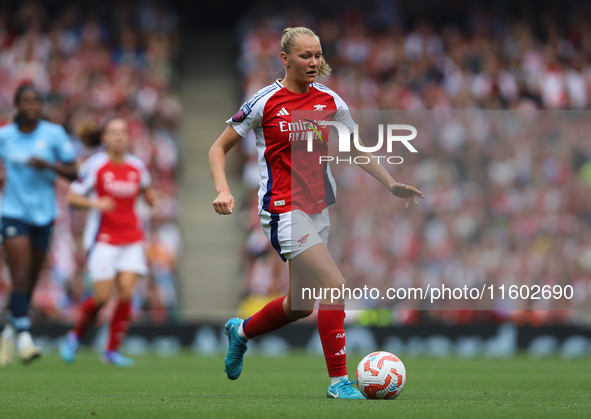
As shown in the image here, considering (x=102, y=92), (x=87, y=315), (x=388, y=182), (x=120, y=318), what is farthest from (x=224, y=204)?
(x=102, y=92)

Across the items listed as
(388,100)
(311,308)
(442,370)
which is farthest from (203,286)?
(311,308)

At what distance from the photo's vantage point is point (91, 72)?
630 inches

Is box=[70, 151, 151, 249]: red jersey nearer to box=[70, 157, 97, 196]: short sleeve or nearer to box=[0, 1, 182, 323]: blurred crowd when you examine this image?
box=[70, 157, 97, 196]: short sleeve

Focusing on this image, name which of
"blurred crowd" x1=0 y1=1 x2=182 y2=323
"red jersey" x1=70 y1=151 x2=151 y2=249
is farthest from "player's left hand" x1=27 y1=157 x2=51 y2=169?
"blurred crowd" x1=0 y1=1 x2=182 y2=323

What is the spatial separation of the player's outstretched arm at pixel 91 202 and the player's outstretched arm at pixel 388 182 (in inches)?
144

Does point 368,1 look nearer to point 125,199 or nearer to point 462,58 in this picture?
point 462,58

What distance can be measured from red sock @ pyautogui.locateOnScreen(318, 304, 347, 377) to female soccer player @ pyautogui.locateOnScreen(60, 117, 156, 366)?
4.05 metres

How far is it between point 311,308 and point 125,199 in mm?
4129

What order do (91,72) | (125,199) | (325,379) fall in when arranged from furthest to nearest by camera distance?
(91,72), (125,199), (325,379)

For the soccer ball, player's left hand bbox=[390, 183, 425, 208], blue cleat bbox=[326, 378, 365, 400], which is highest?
player's left hand bbox=[390, 183, 425, 208]

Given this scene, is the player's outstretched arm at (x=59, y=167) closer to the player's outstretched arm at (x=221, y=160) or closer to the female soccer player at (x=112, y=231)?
the female soccer player at (x=112, y=231)

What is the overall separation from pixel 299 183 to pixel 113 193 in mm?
4154

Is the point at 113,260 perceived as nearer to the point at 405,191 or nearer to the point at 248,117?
the point at 248,117

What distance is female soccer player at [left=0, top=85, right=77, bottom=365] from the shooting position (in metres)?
8.07
